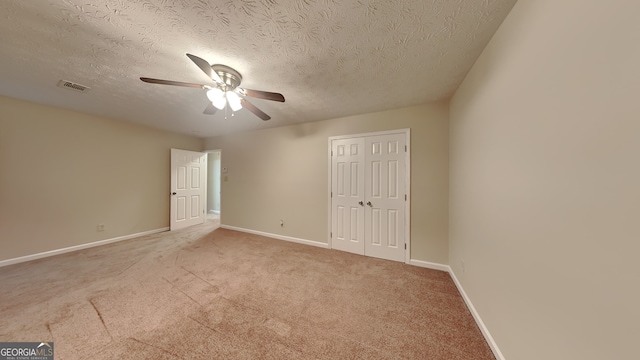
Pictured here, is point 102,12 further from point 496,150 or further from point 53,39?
point 496,150

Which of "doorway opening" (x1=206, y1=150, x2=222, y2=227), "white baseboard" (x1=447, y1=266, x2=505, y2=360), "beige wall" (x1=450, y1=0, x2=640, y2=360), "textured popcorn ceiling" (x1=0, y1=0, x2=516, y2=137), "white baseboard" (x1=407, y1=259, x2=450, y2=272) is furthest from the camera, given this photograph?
"doorway opening" (x1=206, y1=150, x2=222, y2=227)

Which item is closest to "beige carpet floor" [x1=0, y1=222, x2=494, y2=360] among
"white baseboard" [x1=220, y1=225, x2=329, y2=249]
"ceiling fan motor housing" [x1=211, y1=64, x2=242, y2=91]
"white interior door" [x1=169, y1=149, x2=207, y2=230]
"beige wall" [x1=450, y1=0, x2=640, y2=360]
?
"white baseboard" [x1=220, y1=225, x2=329, y2=249]

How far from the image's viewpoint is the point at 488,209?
1.47 metres

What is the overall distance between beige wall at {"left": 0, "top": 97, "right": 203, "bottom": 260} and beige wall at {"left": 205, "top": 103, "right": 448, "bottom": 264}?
1.53m

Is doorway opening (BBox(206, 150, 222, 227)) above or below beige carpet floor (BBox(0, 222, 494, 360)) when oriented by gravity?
above

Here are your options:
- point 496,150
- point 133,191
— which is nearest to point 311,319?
point 496,150

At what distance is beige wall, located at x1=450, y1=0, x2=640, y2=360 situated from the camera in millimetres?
604

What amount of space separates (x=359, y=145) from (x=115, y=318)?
343 centimetres

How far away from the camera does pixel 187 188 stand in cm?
470

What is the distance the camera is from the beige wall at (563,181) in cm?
60

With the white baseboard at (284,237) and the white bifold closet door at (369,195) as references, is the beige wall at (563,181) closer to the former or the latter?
the white bifold closet door at (369,195)

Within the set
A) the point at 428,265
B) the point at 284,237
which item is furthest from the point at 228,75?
the point at 428,265

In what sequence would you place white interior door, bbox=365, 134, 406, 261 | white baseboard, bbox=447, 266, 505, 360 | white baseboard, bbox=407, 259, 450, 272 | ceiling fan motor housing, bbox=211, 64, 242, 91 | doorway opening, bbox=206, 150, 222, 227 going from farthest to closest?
doorway opening, bbox=206, 150, 222, 227
white interior door, bbox=365, 134, 406, 261
white baseboard, bbox=407, 259, 450, 272
ceiling fan motor housing, bbox=211, 64, 242, 91
white baseboard, bbox=447, 266, 505, 360
